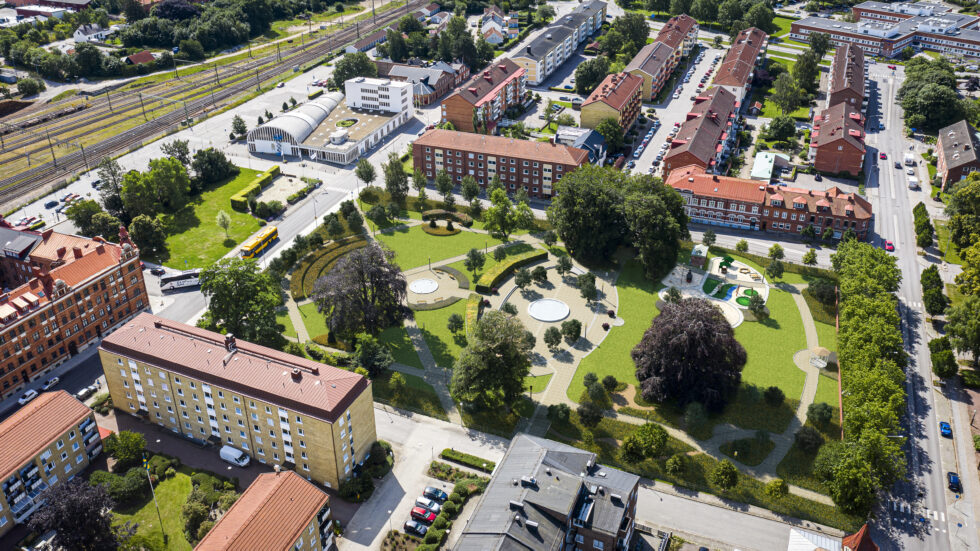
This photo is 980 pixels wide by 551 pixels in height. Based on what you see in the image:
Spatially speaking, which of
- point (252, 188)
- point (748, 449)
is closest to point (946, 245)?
point (748, 449)

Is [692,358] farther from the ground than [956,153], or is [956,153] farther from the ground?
[956,153]

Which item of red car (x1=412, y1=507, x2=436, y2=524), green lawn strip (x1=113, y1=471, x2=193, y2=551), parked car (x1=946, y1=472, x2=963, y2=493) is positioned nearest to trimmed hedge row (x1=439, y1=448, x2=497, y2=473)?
red car (x1=412, y1=507, x2=436, y2=524)

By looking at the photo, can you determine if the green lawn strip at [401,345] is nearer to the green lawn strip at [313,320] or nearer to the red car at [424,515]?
the green lawn strip at [313,320]

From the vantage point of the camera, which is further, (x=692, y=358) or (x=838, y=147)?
(x=838, y=147)

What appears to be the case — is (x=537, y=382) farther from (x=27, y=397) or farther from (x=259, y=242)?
(x=27, y=397)

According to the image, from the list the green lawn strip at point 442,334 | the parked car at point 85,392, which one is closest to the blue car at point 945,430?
the green lawn strip at point 442,334
